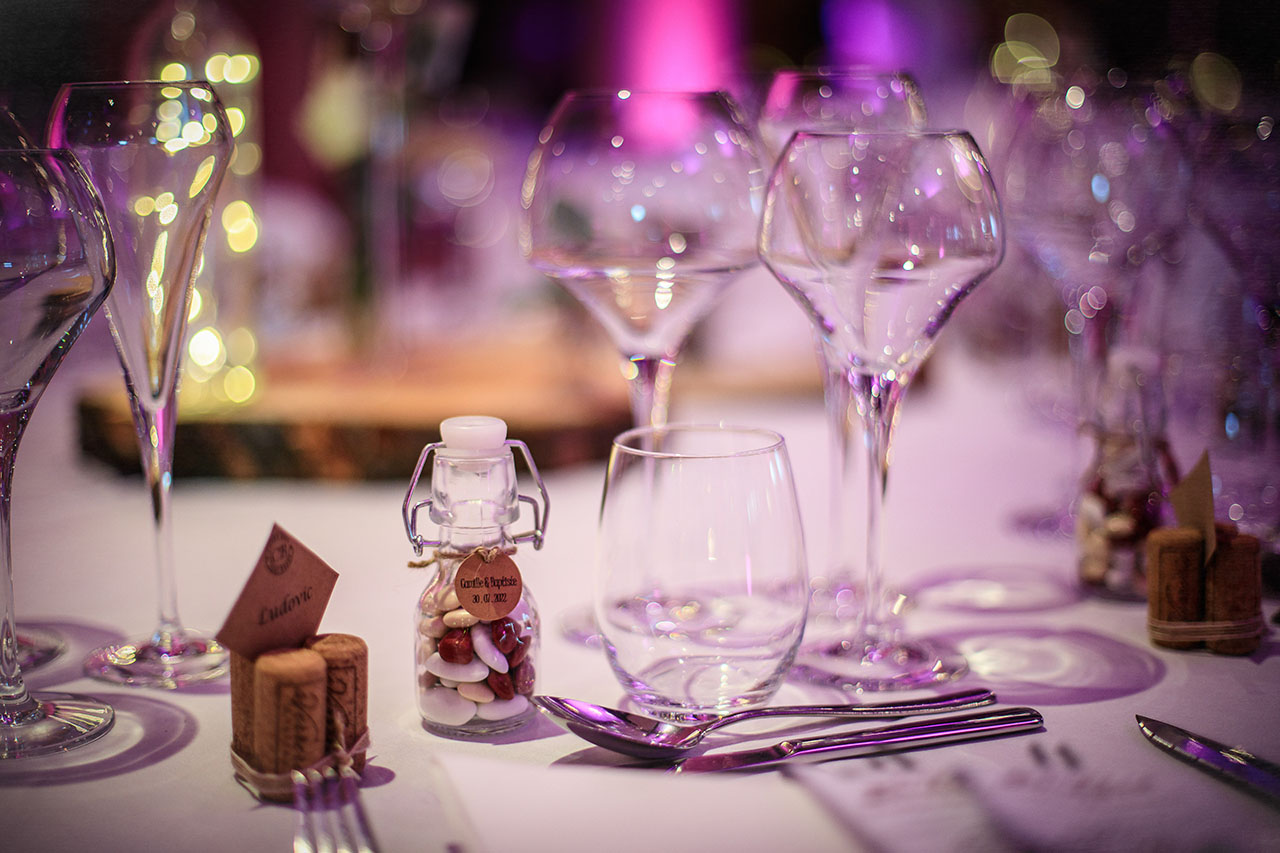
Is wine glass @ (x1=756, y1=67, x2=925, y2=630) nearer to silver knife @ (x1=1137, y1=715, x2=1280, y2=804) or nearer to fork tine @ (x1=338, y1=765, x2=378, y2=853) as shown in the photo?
silver knife @ (x1=1137, y1=715, x2=1280, y2=804)

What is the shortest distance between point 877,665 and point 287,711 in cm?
35

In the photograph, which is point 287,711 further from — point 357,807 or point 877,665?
point 877,665

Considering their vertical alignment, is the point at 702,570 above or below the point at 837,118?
below

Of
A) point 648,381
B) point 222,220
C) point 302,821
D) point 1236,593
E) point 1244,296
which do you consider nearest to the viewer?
point 302,821

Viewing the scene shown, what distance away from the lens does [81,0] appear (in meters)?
1.00

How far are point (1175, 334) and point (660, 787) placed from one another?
35.7 inches

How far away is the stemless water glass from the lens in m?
0.59

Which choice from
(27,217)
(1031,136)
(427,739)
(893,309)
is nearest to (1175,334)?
(1031,136)

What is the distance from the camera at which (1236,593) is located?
0.75m

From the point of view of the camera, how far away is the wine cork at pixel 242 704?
0.56m

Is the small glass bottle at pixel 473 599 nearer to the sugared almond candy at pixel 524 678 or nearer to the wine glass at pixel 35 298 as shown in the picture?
the sugared almond candy at pixel 524 678

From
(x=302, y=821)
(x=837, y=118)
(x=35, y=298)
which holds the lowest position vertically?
(x=302, y=821)

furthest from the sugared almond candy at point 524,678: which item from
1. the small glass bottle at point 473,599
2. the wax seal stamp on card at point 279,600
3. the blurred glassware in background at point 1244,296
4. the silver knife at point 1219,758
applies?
the blurred glassware in background at point 1244,296

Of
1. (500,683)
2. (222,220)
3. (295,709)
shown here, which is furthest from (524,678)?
(222,220)
